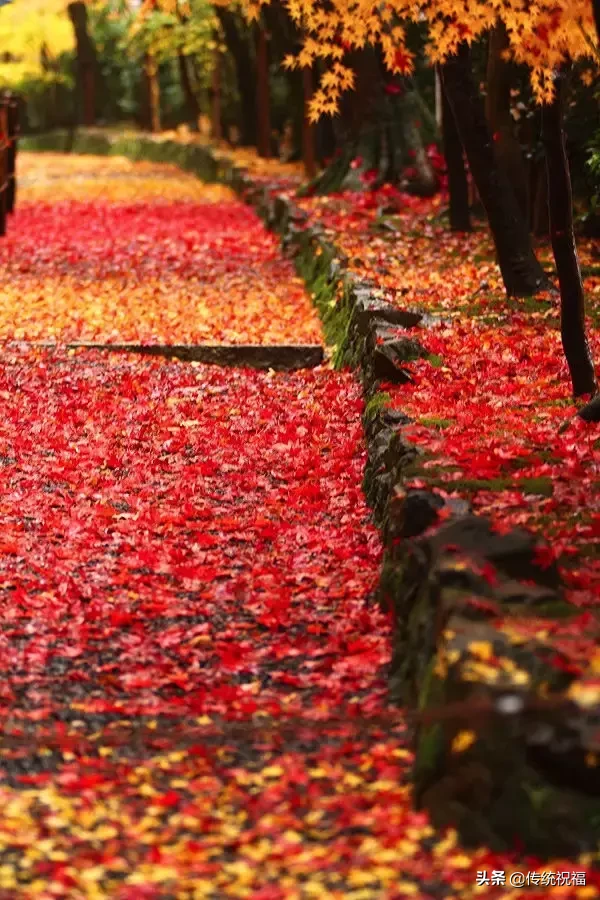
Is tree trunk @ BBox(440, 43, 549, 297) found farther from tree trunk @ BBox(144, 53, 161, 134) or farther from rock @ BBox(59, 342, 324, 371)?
tree trunk @ BBox(144, 53, 161, 134)

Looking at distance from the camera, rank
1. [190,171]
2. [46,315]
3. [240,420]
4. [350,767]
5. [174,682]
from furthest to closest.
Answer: [190,171] < [46,315] < [240,420] < [174,682] < [350,767]

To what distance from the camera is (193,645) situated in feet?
26.7

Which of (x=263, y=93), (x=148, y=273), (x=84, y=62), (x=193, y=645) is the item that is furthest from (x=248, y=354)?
(x=84, y=62)

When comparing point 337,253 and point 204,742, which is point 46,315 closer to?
point 337,253

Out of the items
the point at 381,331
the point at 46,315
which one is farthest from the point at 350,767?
the point at 46,315

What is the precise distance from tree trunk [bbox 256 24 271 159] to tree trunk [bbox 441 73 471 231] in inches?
370

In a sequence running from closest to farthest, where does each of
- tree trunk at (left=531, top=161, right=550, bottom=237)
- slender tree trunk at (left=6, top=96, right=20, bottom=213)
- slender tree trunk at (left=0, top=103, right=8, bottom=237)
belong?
tree trunk at (left=531, top=161, right=550, bottom=237)
slender tree trunk at (left=0, top=103, right=8, bottom=237)
slender tree trunk at (left=6, top=96, right=20, bottom=213)

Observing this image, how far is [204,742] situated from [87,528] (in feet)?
11.2

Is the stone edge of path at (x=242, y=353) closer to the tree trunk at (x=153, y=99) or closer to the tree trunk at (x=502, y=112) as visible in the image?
the tree trunk at (x=502, y=112)

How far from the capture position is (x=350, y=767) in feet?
21.6

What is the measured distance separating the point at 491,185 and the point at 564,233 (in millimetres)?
4474

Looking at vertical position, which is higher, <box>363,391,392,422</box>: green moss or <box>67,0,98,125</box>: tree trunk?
<box>67,0,98,125</box>: tree trunk

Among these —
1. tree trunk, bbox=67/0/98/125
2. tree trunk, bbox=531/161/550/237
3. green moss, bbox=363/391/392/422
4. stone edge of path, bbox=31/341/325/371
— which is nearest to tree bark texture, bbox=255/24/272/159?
tree trunk, bbox=531/161/550/237

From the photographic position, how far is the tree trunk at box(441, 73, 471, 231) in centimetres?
1923
